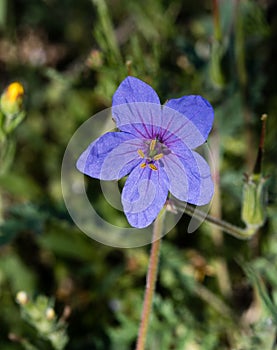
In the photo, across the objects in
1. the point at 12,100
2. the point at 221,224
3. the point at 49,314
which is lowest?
the point at 49,314

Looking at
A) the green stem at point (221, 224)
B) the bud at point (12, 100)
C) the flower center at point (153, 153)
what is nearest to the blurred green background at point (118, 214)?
the green stem at point (221, 224)

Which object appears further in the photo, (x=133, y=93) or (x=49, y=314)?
(x=49, y=314)

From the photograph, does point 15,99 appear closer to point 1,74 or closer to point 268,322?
point 268,322

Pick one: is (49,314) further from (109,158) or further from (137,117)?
(137,117)

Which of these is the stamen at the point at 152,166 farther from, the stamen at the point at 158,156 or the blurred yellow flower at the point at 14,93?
the blurred yellow flower at the point at 14,93

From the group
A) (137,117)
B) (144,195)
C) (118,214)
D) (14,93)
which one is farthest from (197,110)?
(118,214)
